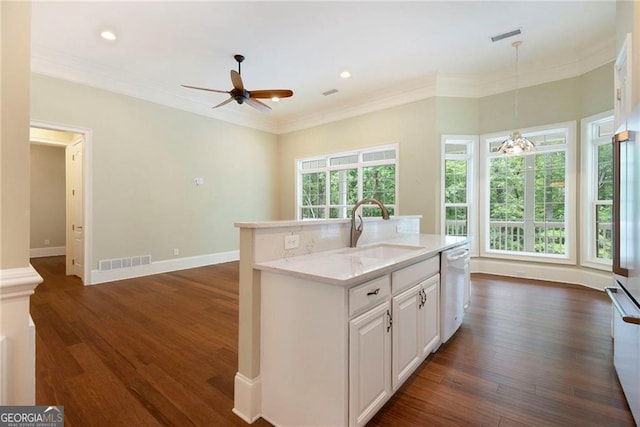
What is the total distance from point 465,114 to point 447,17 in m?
2.12

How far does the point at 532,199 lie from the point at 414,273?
4.17 metres

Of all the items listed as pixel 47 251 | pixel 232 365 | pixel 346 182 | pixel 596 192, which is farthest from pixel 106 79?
pixel 596 192

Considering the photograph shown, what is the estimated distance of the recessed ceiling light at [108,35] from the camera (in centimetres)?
364

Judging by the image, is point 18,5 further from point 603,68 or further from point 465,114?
point 603,68

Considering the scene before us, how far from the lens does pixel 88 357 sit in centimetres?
233

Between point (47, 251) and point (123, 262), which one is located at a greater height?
point (123, 262)

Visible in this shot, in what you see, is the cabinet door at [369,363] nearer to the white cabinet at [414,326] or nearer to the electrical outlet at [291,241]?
the white cabinet at [414,326]

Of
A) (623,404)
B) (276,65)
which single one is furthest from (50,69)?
(623,404)

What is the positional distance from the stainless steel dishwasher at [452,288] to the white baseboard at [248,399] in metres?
1.59

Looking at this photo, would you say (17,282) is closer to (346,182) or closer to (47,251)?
(346,182)

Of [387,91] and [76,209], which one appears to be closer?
[76,209]

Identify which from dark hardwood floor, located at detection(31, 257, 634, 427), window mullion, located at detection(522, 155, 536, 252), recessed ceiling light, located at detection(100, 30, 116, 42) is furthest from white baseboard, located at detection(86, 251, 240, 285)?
window mullion, located at detection(522, 155, 536, 252)

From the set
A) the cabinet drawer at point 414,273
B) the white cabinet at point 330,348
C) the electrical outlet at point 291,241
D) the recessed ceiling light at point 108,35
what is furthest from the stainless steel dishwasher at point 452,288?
the recessed ceiling light at point 108,35

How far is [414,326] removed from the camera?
201 centimetres
